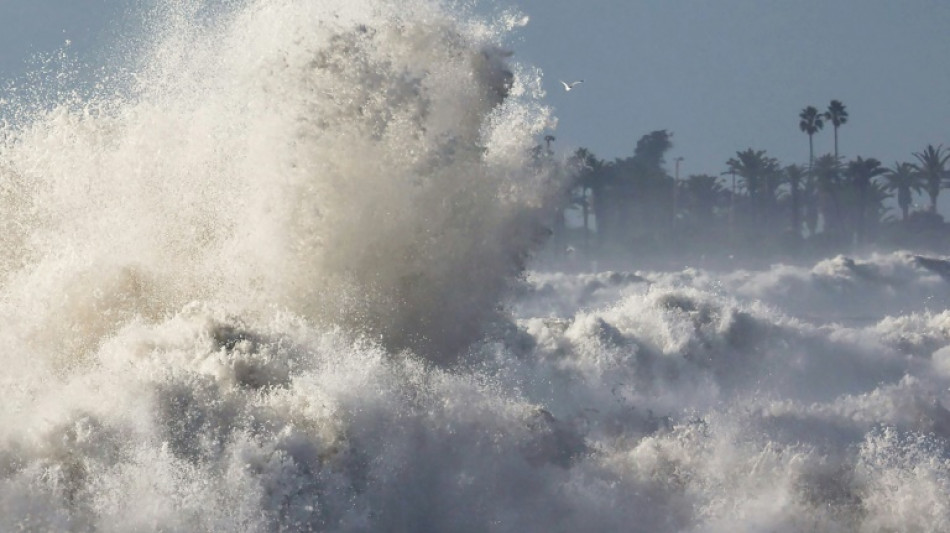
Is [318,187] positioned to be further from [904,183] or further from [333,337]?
[904,183]

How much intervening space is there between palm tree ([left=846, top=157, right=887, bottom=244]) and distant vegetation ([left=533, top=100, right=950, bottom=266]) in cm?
5

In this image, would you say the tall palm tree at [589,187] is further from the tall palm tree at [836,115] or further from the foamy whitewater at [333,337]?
the foamy whitewater at [333,337]

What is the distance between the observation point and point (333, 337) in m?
19.7

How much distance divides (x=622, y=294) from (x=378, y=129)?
31.2 metres

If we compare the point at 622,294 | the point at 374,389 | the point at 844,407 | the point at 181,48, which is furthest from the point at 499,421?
the point at 622,294

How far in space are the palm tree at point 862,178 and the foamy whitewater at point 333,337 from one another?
1716 inches

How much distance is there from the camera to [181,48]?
2666 centimetres

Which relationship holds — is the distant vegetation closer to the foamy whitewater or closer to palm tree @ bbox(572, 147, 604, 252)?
palm tree @ bbox(572, 147, 604, 252)

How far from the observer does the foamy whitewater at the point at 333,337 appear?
15125 mm

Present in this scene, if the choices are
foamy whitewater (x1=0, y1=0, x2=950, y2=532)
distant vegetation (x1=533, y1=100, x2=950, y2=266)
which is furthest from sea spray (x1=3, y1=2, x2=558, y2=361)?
distant vegetation (x1=533, y1=100, x2=950, y2=266)

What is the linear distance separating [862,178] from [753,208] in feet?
23.5

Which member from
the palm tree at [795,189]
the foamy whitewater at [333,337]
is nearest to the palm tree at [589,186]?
the palm tree at [795,189]

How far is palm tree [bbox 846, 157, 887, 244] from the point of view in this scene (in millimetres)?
70125

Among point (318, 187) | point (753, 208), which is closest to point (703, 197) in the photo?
point (753, 208)
